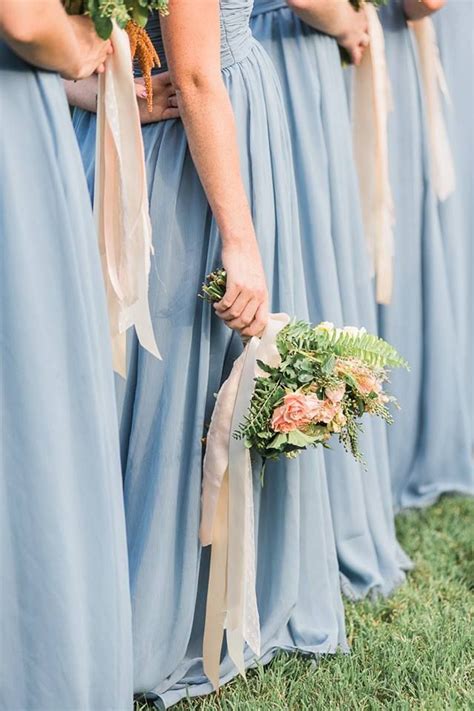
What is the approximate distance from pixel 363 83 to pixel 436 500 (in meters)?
1.74

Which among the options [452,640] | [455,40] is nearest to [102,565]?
[452,640]

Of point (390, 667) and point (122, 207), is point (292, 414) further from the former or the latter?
point (390, 667)

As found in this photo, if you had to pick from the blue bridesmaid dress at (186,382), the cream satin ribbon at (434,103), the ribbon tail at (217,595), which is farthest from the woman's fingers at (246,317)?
the cream satin ribbon at (434,103)

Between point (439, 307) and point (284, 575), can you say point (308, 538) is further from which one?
point (439, 307)

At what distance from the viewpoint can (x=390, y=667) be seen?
3.46 meters

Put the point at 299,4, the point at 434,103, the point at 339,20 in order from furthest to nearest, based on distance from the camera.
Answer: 1. the point at 434,103
2. the point at 339,20
3. the point at 299,4

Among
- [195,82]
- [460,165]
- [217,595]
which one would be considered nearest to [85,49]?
[195,82]

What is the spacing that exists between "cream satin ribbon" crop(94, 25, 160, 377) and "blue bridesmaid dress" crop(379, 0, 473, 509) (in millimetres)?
2177

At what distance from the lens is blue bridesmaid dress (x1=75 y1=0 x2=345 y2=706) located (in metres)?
3.29

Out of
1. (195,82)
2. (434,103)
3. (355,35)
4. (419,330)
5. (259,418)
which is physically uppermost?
(355,35)

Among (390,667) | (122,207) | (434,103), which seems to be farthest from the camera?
(434,103)

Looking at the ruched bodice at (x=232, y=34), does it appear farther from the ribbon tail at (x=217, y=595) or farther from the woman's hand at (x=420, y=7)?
the woman's hand at (x=420, y=7)

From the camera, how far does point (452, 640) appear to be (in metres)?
3.63

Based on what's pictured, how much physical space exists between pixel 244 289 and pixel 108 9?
2.72 ft
